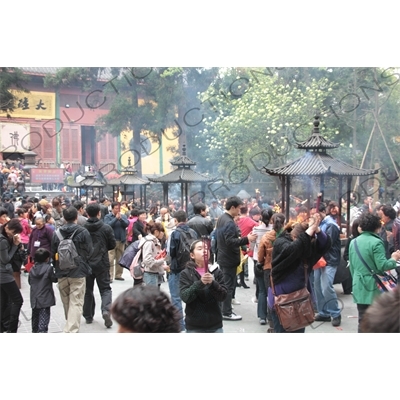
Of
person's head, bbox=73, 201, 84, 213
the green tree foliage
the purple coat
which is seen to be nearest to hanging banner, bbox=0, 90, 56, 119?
the green tree foliage

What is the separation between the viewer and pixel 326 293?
5.11 metres

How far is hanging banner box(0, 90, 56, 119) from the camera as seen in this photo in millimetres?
5508

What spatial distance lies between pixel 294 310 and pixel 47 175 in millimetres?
4237

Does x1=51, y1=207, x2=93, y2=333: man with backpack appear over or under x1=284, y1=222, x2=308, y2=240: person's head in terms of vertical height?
under

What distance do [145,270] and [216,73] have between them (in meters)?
2.12

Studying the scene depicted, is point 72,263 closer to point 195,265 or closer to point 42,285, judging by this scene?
point 42,285

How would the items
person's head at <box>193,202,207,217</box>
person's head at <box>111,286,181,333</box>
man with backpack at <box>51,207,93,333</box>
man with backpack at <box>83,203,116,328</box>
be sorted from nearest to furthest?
person's head at <box>111,286,181,333</box> → man with backpack at <box>51,207,93,333</box> → man with backpack at <box>83,203,116,328</box> → person's head at <box>193,202,207,217</box>

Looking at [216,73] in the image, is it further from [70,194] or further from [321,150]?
[70,194]

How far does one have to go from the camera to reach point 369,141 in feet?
21.1

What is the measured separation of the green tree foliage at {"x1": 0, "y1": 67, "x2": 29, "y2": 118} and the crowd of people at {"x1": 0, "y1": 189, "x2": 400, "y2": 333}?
1.14m

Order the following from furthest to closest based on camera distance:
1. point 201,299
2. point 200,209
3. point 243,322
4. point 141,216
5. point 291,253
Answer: point 141,216
point 200,209
point 243,322
point 291,253
point 201,299

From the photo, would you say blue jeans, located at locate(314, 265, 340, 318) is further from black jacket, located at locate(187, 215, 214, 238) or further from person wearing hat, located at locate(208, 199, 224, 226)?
person wearing hat, located at locate(208, 199, 224, 226)

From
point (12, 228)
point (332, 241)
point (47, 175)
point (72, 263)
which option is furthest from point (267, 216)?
point (47, 175)
